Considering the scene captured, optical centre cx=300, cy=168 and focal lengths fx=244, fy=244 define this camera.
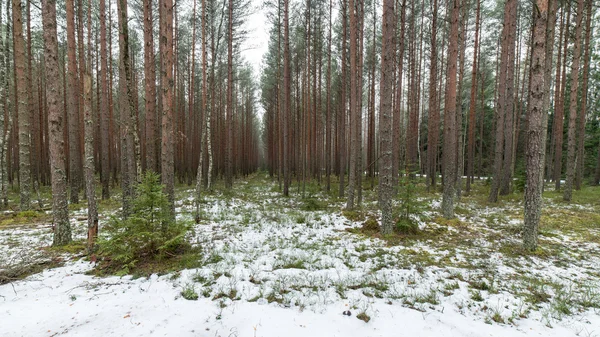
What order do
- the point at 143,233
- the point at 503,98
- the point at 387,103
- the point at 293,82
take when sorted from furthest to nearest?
the point at 293,82, the point at 503,98, the point at 387,103, the point at 143,233

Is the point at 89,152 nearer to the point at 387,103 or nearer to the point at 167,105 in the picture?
the point at 167,105

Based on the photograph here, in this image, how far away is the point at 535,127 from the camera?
5090 millimetres

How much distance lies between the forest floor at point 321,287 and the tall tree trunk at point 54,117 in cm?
87

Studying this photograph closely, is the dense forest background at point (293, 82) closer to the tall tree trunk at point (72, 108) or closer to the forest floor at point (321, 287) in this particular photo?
the tall tree trunk at point (72, 108)

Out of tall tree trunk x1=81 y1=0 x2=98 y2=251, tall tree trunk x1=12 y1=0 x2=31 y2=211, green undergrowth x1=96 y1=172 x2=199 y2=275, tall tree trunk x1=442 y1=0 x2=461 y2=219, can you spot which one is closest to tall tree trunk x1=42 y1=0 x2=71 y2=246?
tall tree trunk x1=81 y1=0 x2=98 y2=251

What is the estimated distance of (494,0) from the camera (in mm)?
15906

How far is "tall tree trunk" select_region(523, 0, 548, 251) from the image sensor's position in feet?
16.3

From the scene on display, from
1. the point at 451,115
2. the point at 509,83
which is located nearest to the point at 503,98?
the point at 509,83

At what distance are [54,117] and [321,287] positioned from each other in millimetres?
6046

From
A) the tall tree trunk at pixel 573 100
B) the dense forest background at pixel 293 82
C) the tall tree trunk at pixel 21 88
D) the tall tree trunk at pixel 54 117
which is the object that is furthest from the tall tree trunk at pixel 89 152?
the tall tree trunk at pixel 573 100

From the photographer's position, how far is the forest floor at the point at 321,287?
288 centimetres

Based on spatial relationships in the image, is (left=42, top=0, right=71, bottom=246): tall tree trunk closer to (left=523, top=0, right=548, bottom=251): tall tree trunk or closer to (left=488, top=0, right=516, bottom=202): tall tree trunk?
(left=523, top=0, right=548, bottom=251): tall tree trunk

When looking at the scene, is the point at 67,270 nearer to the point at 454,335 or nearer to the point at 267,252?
the point at 267,252

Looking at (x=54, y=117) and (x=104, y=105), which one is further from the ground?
(x=104, y=105)
